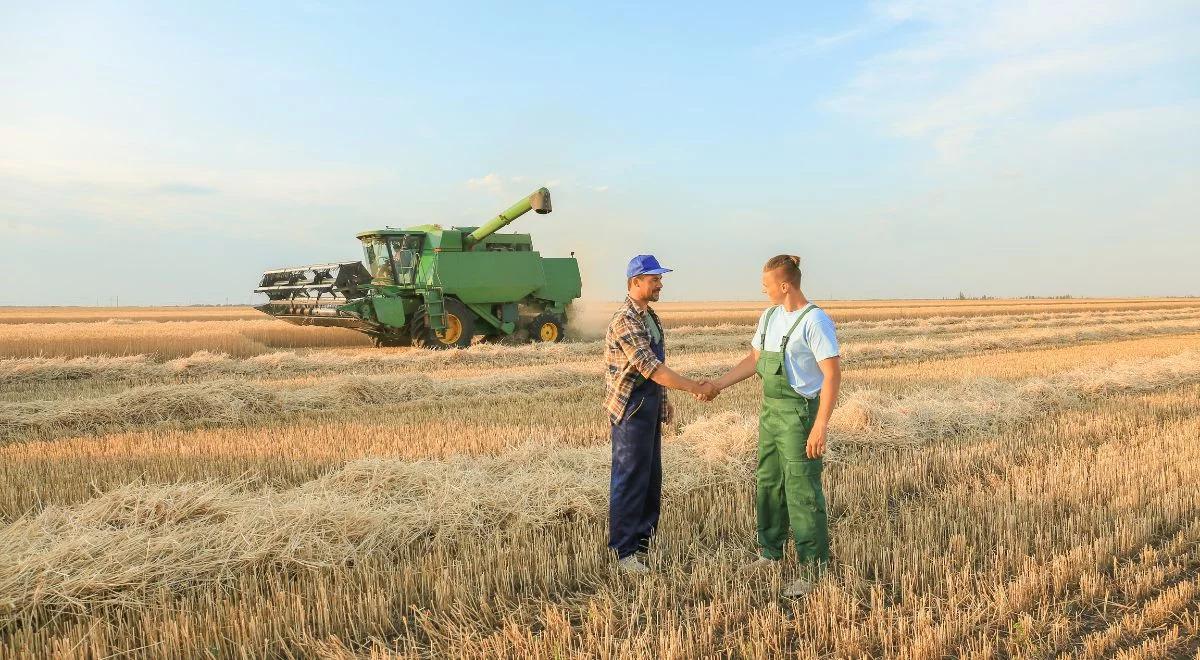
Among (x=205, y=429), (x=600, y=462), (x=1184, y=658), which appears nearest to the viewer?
(x=1184, y=658)

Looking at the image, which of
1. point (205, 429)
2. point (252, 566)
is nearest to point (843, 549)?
point (252, 566)

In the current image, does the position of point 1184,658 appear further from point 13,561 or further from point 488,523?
point 13,561

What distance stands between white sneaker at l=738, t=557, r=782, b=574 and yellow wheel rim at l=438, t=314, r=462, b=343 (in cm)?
1466

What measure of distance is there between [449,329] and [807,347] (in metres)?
15.2

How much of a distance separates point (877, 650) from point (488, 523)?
236 cm

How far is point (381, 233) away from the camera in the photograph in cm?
1788

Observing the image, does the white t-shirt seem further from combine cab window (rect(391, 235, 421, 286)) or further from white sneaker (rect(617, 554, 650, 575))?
combine cab window (rect(391, 235, 421, 286))

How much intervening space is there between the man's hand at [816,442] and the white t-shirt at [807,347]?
19 cm

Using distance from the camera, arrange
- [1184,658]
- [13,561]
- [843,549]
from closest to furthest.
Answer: [1184,658] < [13,561] < [843,549]

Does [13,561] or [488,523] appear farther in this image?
[488,523]

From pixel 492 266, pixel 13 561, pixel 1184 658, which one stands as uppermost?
pixel 492 266

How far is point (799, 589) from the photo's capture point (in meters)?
3.73

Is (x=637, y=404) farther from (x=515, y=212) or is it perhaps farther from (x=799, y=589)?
(x=515, y=212)

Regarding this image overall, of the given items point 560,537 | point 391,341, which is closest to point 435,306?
point 391,341
